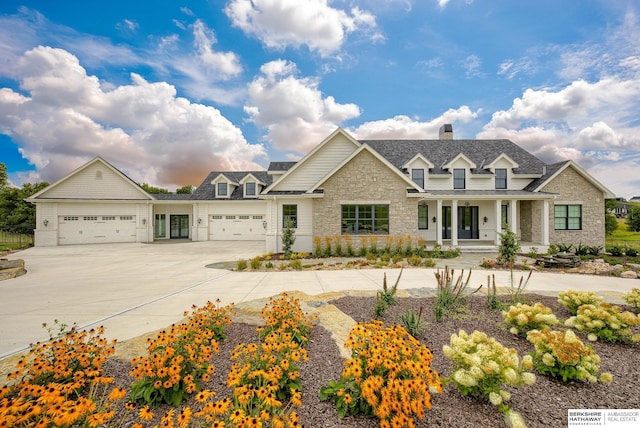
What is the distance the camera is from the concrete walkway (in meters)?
5.11

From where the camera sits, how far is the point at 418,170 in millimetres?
17859

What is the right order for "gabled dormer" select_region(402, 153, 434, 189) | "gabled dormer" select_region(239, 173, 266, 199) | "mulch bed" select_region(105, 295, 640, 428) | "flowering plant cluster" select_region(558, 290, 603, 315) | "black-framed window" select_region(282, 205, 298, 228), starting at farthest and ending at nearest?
"gabled dormer" select_region(239, 173, 266, 199), "gabled dormer" select_region(402, 153, 434, 189), "black-framed window" select_region(282, 205, 298, 228), "flowering plant cluster" select_region(558, 290, 603, 315), "mulch bed" select_region(105, 295, 640, 428)

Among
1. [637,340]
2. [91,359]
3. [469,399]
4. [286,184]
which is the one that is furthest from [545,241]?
[91,359]

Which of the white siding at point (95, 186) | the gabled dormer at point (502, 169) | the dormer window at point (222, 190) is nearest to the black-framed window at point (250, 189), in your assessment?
the dormer window at point (222, 190)

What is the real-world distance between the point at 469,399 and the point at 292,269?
8171 millimetres

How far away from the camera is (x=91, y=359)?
308 cm

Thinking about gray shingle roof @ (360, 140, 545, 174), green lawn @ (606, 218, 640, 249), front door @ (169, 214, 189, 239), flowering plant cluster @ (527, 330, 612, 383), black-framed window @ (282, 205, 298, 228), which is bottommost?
green lawn @ (606, 218, 640, 249)

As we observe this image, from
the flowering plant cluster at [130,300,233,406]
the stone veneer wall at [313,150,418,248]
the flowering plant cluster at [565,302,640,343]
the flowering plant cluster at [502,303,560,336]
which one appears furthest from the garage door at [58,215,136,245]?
the flowering plant cluster at [565,302,640,343]

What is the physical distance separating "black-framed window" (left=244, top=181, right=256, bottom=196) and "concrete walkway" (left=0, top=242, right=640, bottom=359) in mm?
12738

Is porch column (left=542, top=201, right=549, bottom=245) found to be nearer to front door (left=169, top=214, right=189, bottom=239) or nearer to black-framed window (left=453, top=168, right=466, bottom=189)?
black-framed window (left=453, top=168, right=466, bottom=189)

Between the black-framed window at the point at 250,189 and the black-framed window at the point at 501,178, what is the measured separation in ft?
63.5

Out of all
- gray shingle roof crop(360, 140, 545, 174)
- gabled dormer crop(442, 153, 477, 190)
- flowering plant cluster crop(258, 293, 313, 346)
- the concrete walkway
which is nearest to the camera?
flowering plant cluster crop(258, 293, 313, 346)

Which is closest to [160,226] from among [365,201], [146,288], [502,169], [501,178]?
[146,288]

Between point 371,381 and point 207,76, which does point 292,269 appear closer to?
point 371,381
